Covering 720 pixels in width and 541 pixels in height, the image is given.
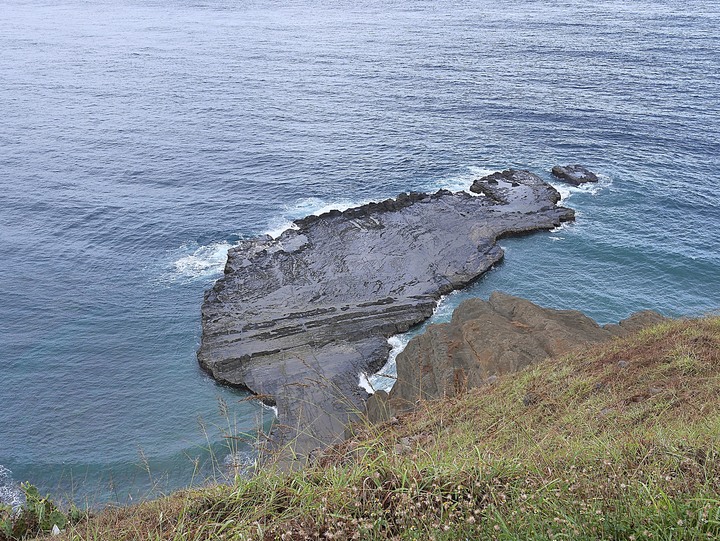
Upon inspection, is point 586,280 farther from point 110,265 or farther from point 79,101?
point 79,101

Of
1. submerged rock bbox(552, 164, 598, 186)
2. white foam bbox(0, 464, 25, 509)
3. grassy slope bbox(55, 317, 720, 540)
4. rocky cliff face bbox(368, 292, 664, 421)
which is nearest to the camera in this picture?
grassy slope bbox(55, 317, 720, 540)

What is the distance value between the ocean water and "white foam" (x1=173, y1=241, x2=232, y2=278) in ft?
0.54

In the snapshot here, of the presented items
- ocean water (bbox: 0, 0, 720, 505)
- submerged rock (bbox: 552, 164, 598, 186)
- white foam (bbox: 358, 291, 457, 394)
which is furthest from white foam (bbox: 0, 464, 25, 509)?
submerged rock (bbox: 552, 164, 598, 186)

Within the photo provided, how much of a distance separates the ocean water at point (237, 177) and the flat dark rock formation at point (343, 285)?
62.3 inches

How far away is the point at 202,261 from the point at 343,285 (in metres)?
10.6

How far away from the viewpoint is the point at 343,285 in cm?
3616

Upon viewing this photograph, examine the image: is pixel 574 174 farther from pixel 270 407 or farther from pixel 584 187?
pixel 270 407

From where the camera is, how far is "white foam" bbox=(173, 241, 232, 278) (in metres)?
39.0

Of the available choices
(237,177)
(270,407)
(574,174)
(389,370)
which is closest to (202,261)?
(237,177)

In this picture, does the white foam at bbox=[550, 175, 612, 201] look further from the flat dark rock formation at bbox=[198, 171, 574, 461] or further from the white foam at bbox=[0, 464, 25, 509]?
the white foam at bbox=[0, 464, 25, 509]

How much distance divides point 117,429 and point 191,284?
1201cm

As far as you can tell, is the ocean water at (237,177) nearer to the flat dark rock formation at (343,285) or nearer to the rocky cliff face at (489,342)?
the flat dark rock formation at (343,285)

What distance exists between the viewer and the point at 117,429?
1089 inches

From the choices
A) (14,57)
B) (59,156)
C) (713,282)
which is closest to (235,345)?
(713,282)
